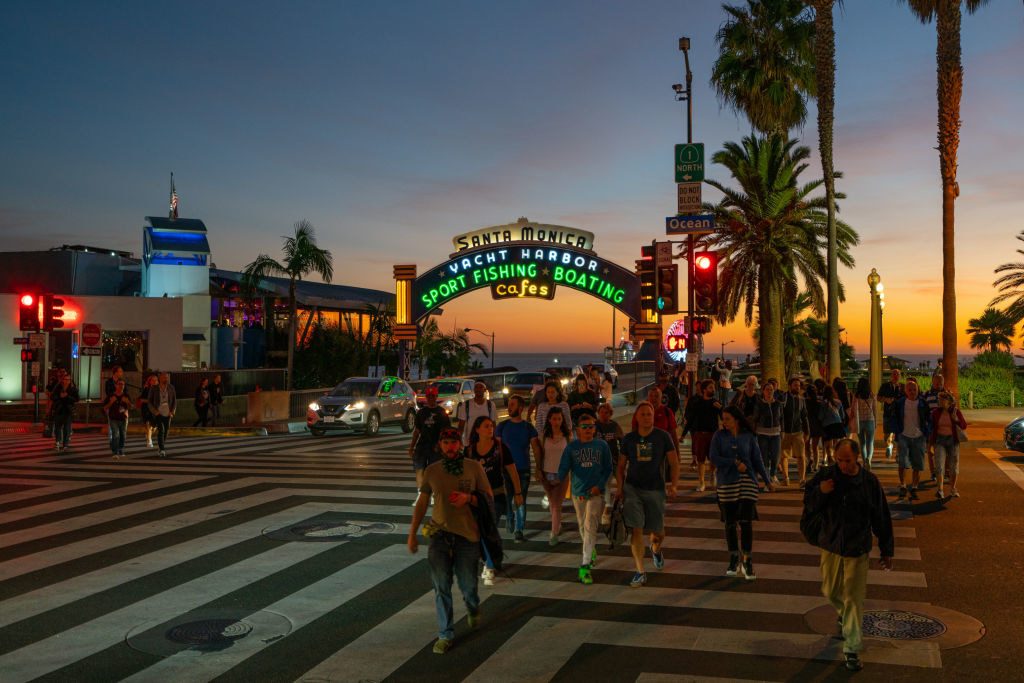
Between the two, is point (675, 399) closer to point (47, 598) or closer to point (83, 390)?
point (47, 598)

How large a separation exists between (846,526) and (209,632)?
191 inches

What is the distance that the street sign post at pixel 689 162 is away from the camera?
63.3 ft

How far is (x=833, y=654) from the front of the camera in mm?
6082

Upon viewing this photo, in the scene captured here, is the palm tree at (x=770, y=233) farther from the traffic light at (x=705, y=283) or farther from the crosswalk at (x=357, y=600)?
the crosswalk at (x=357, y=600)

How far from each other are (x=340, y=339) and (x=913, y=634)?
137ft

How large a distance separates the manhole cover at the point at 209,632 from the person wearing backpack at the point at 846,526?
4.39 meters

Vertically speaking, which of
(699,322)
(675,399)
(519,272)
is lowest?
(675,399)

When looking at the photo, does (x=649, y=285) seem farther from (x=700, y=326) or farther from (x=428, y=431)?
(x=428, y=431)

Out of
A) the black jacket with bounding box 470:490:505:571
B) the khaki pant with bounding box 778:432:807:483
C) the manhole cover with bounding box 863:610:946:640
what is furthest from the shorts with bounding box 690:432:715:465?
the black jacket with bounding box 470:490:505:571

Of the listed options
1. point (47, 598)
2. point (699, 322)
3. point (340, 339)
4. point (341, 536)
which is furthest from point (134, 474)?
point (340, 339)

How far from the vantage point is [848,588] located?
604 cm

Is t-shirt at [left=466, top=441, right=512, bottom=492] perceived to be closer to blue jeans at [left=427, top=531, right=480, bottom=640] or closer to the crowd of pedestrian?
the crowd of pedestrian

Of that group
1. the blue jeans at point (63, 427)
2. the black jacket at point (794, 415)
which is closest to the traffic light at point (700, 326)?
the black jacket at point (794, 415)

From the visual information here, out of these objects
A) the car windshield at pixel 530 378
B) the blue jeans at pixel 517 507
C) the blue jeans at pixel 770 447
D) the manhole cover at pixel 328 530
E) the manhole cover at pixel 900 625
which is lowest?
the manhole cover at pixel 900 625
